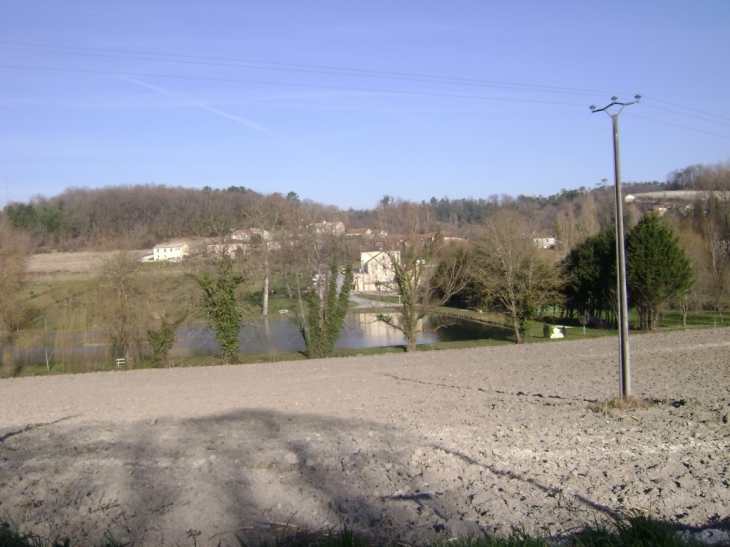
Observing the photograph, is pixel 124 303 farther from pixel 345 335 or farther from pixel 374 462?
pixel 374 462

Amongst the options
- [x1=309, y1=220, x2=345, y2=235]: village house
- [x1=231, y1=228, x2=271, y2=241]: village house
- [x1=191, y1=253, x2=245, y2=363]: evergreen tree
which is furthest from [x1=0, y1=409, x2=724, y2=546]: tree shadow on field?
[x1=231, y1=228, x2=271, y2=241]: village house

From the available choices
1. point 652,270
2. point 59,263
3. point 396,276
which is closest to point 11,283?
point 59,263

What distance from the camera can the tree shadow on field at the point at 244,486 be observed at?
607 cm

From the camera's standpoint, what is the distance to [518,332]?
38.9 m

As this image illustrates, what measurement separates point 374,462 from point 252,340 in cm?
3581

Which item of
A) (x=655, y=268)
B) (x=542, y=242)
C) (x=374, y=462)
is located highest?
(x=542, y=242)

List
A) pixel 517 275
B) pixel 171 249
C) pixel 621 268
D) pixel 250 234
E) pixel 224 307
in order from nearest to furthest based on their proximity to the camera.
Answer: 1. pixel 621 268
2. pixel 224 307
3. pixel 517 275
4. pixel 250 234
5. pixel 171 249

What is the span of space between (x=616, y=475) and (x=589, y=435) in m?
2.34

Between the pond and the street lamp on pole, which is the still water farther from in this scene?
the street lamp on pole

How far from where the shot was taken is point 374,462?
832 cm

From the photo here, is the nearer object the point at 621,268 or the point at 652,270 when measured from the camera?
the point at 621,268

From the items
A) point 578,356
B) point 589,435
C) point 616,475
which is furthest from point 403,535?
point 578,356

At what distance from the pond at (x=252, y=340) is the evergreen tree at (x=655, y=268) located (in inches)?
382

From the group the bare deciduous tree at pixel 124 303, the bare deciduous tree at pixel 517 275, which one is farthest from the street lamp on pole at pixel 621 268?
the bare deciduous tree at pixel 124 303
